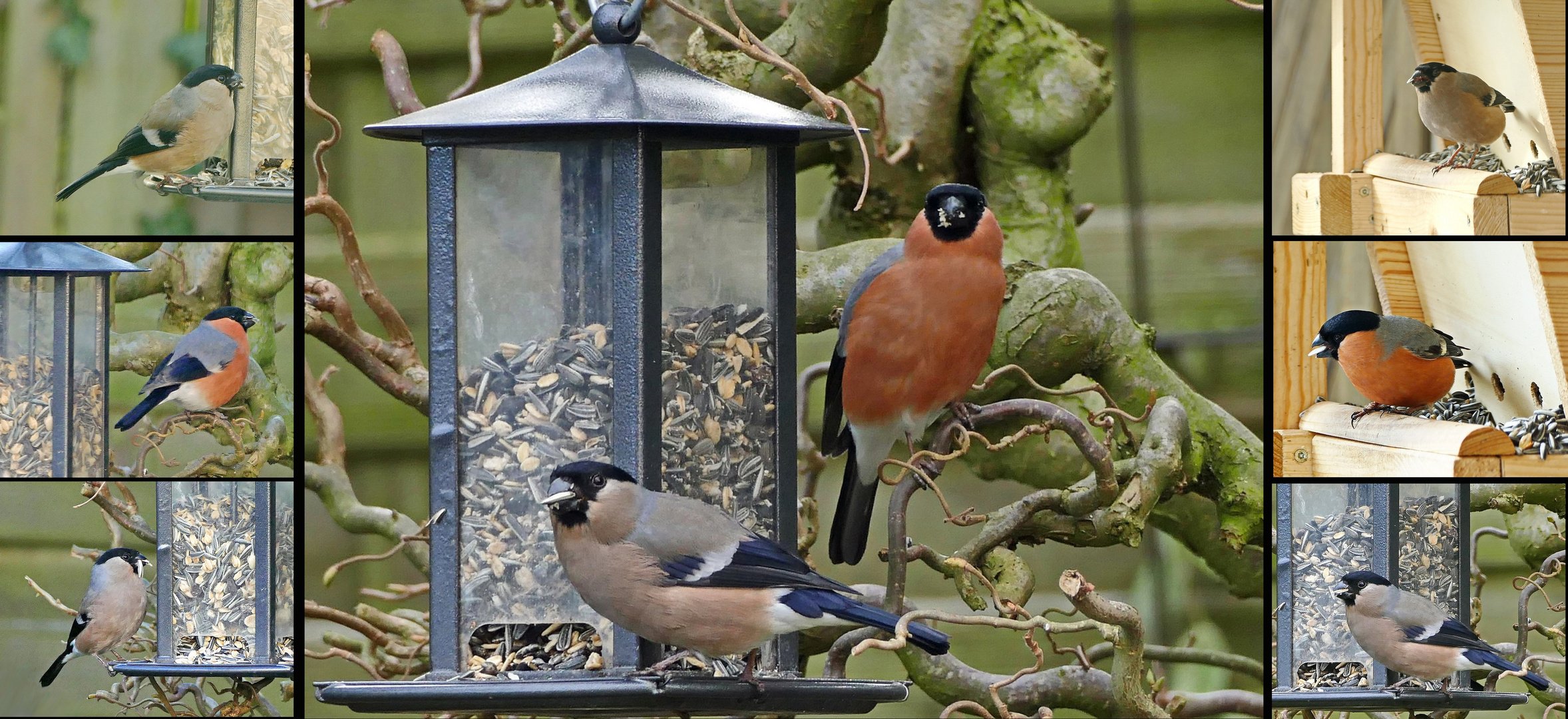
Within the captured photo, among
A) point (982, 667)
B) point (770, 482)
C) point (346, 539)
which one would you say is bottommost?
point (982, 667)

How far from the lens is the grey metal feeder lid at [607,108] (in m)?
1.75

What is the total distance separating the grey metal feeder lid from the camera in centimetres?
175

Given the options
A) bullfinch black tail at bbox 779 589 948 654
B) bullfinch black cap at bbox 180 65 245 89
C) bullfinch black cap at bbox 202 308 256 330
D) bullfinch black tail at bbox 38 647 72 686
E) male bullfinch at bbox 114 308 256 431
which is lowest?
bullfinch black tail at bbox 38 647 72 686

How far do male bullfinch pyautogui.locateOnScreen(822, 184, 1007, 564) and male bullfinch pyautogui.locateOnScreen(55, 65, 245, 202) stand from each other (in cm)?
125

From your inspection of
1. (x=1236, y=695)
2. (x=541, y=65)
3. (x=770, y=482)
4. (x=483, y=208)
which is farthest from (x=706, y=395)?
(x=1236, y=695)

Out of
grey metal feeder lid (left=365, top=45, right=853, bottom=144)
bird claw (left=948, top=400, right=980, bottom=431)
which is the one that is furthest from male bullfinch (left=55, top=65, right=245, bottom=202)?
bird claw (left=948, top=400, right=980, bottom=431)

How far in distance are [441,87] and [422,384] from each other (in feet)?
2.37

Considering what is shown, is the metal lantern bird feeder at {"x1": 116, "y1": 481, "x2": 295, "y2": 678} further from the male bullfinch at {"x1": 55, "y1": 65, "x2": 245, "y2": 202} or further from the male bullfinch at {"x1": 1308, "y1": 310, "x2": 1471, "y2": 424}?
the male bullfinch at {"x1": 1308, "y1": 310, "x2": 1471, "y2": 424}

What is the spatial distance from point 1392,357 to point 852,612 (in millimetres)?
1348

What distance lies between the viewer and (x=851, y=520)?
257 centimetres

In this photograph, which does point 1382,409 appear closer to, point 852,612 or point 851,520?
point 851,520

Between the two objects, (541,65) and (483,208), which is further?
(541,65)

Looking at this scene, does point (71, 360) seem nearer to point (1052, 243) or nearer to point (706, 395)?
point (706, 395)

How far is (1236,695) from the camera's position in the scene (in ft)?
9.57
